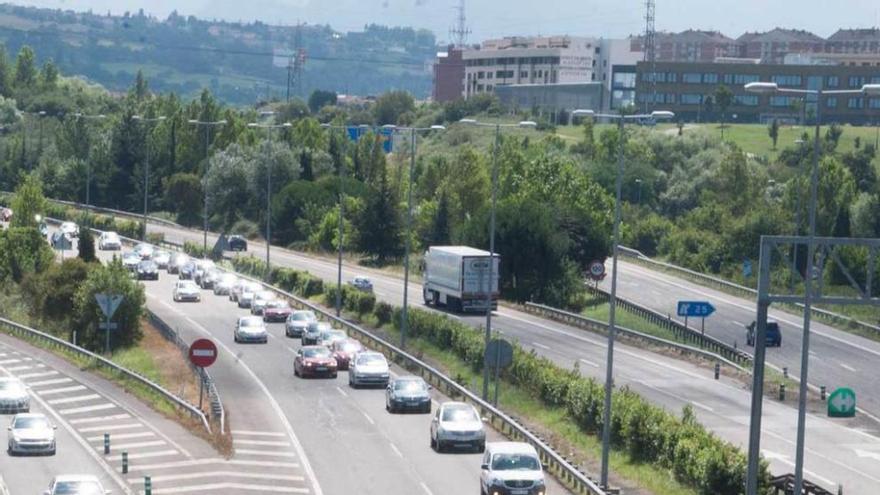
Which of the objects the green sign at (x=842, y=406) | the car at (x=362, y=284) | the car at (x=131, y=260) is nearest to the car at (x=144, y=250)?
the car at (x=131, y=260)

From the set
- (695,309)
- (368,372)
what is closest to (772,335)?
(695,309)

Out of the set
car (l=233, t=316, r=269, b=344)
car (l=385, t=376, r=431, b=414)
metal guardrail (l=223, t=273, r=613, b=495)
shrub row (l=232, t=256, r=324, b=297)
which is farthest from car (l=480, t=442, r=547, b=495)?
shrub row (l=232, t=256, r=324, b=297)

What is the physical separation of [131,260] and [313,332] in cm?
3624

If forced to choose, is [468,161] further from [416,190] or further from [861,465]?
[861,465]

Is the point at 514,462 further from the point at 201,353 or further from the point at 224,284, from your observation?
the point at 224,284

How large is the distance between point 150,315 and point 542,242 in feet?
85.5

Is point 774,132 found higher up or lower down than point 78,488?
higher up

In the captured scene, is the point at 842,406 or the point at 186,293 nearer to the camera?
the point at 842,406

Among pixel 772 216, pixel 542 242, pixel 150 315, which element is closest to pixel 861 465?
pixel 150 315

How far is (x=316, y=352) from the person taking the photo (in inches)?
2436

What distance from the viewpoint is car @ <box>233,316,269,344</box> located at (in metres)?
71.6

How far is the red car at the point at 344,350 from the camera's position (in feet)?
207

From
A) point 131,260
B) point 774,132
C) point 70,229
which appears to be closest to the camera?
point 131,260

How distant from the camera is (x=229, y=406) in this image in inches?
2115
